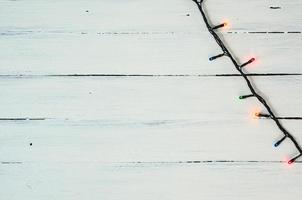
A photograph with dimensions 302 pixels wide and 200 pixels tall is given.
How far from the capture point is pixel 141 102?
0.94 meters

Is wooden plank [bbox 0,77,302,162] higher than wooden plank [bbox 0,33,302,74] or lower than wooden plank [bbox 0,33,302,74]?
lower

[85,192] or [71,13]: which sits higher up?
[71,13]

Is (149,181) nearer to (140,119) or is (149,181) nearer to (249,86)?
(140,119)

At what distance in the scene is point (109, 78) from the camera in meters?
0.95

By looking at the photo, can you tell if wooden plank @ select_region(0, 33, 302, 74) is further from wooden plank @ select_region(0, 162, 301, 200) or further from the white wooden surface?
wooden plank @ select_region(0, 162, 301, 200)

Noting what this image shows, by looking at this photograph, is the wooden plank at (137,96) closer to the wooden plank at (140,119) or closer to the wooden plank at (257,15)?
the wooden plank at (140,119)

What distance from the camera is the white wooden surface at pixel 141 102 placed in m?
0.89

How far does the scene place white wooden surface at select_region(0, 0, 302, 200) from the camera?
34.9 inches

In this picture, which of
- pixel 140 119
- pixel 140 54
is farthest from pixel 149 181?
pixel 140 54

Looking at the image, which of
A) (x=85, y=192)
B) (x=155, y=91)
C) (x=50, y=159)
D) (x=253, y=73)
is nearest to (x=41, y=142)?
(x=50, y=159)

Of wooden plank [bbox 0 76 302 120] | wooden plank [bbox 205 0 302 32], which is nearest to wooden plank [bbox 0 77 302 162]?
wooden plank [bbox 0 76 302 120]

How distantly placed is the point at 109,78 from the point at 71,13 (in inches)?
8.7

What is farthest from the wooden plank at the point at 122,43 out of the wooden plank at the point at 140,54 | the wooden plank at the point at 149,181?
the wooden plank at the point at 149,181

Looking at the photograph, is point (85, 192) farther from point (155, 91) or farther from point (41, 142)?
point (155, 91)
